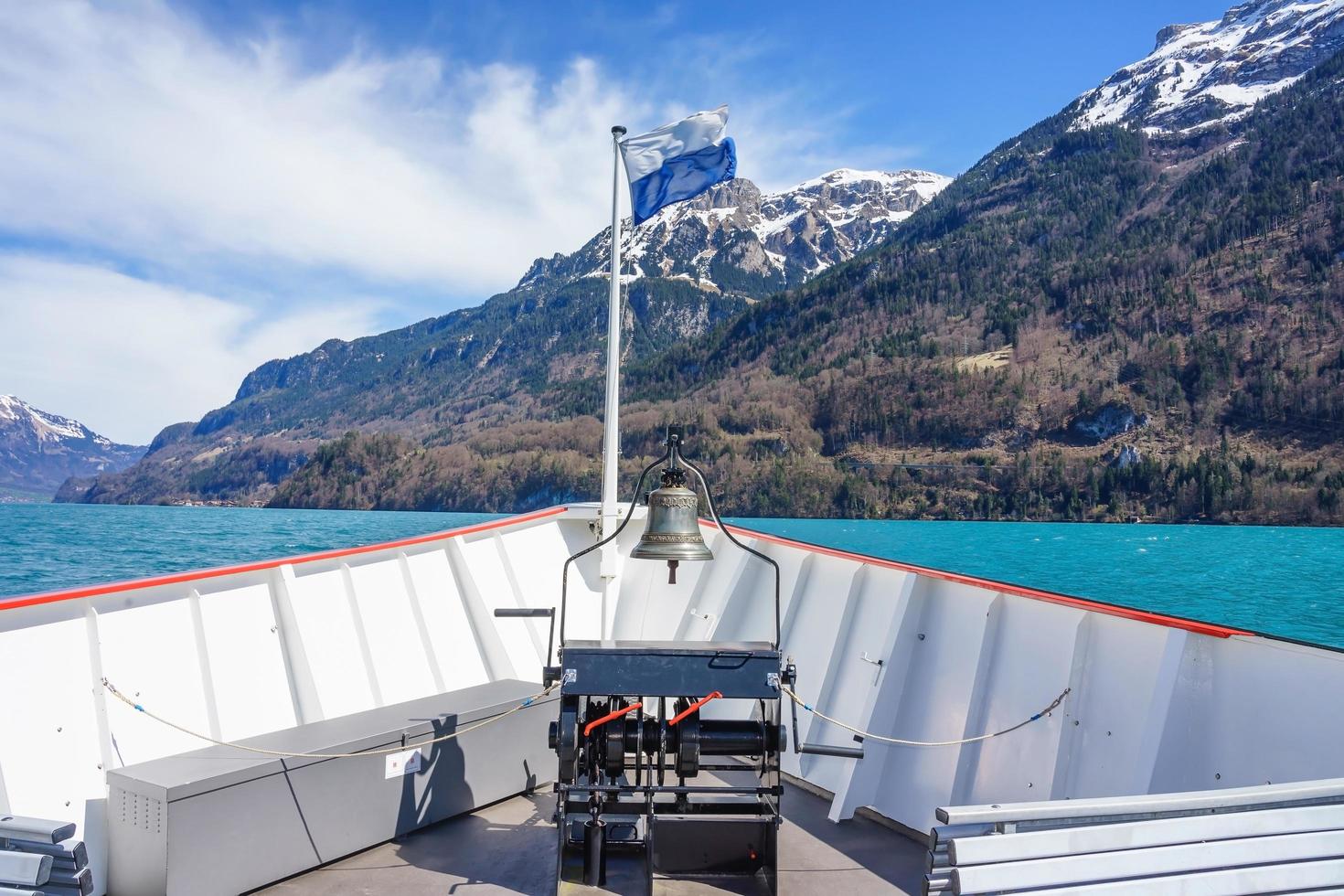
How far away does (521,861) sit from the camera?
534 cm

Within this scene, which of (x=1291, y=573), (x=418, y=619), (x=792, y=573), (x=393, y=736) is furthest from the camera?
(x=1291, y=573)

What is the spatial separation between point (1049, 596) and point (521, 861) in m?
3.51

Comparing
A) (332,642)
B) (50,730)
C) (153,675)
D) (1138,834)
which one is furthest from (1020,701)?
(50,730)

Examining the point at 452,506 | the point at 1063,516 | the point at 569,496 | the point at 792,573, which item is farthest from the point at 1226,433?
the point at 792,573

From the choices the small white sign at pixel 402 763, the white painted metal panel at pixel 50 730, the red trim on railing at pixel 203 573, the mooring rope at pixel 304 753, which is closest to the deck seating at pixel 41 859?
the mooring rope at pixel 304 753

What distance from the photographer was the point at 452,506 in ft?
613

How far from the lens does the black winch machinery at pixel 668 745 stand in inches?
178

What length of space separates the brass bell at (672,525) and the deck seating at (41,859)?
9.02ft

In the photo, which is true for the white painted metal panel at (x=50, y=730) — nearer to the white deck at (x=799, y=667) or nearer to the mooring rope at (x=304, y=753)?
the white deck at (x=799, y=667)

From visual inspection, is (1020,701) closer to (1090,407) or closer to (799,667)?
(799,667)

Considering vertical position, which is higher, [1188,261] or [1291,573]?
[1188,261]

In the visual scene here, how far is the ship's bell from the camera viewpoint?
483cm

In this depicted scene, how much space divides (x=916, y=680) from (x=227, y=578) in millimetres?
4727

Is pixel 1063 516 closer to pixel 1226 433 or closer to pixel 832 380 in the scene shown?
pixel 1226 433
